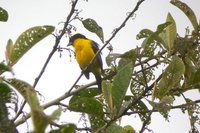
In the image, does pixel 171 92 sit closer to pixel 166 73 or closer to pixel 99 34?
pixel 166 73

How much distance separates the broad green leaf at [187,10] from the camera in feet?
7.64

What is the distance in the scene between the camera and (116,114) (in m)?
1.70

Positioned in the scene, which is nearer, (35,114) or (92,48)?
(35,114)

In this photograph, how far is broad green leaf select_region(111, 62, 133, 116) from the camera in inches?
66.7

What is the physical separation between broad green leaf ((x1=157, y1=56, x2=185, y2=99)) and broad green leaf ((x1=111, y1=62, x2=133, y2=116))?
0.28 m

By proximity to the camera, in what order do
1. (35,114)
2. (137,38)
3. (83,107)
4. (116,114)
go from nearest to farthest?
(35,114) < (116,114) < (83,107) < (137,38)

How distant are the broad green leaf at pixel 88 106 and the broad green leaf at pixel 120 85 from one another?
139mm

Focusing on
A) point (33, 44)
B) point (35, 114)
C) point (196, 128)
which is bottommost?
point (196, 128)

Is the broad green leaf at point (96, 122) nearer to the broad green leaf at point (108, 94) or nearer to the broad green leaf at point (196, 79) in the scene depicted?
the broad green leaf at point (108, 94)

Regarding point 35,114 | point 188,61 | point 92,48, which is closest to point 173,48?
point 188,61

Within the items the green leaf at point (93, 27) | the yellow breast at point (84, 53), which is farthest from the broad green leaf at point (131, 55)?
the yellow breast at point (84, 53)

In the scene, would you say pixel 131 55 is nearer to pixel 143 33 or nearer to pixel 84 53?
pixel 143 33

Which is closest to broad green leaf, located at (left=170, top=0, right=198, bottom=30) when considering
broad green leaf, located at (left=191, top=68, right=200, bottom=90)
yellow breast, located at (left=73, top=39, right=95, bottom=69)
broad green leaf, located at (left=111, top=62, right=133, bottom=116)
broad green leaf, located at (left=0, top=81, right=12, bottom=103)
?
broad green leaf, located at (left=191, top=68, right=200, bottom=90)

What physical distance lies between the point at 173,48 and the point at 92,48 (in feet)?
11.7
